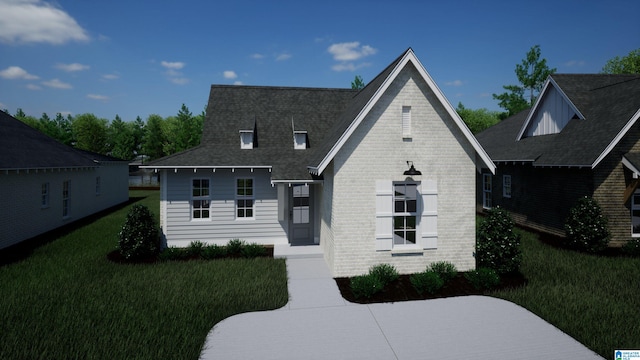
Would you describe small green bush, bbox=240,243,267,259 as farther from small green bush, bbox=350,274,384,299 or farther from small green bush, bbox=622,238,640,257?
small green bush, bbox=622,238,640,257

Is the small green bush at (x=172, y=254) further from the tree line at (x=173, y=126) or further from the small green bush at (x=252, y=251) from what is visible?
the tree line at (x=173, y=126)

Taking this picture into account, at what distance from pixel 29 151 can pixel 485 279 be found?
2226 cm

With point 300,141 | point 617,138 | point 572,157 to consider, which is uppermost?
point 300,141

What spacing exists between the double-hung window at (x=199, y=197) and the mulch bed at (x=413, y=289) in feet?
23.6

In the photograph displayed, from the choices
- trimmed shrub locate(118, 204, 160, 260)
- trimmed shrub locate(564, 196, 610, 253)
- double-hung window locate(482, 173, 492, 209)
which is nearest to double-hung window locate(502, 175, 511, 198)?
double-hung window locate(482, 173, 492, 209)

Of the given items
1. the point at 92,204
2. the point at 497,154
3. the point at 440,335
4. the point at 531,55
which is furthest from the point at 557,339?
the point at 531,55

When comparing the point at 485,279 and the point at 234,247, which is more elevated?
the point at 234,247

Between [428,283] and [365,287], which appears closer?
[365,287]

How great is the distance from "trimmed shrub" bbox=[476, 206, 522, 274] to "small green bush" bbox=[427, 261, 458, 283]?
1133 mm

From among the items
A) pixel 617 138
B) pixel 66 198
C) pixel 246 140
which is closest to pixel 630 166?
pixel 617 138

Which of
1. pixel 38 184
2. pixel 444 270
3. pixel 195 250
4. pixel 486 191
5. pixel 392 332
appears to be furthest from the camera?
pixel 486 191

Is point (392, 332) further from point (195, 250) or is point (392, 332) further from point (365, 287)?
point (195, 250)

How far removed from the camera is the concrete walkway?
6.70 metres

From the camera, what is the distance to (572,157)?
15.6m
